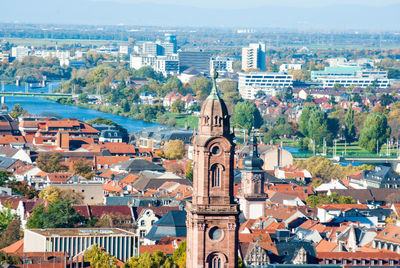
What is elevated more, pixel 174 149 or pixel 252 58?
pixel 174 149

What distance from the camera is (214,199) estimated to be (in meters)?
26.9

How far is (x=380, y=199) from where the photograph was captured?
58.7 metres

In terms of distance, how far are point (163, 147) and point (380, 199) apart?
81.5 feet

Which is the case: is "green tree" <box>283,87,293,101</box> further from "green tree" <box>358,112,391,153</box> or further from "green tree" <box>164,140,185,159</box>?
"green tree" <box>164,140,185,159</box>

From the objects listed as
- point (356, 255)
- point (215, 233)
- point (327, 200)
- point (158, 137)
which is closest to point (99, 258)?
point (356, 255)

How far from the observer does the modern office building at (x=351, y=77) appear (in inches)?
6353

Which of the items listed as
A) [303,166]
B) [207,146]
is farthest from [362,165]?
[207,146]

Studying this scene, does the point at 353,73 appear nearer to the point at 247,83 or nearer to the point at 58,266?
the point at 247,83

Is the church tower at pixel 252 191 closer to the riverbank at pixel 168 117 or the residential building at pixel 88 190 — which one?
the residential building at pixel 88 190

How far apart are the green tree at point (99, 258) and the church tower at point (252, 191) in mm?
12273

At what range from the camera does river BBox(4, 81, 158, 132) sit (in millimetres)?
104781

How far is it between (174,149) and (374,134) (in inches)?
638

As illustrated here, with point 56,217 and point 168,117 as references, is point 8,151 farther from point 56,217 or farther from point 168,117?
point 168,117

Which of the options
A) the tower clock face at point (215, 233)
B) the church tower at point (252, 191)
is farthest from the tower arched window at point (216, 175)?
the church tower at point (252, 191)
